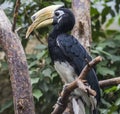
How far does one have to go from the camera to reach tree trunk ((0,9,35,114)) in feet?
6.97

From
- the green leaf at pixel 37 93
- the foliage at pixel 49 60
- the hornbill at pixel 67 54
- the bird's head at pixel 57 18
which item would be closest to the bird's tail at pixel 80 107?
the hornbill at pixel 67 54

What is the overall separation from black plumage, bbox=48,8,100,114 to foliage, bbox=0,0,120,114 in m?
0.24

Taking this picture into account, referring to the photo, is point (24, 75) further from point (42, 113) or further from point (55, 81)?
point (42, 113)

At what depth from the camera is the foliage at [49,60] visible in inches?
106

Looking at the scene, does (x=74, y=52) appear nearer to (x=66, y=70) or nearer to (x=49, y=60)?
(x=66, y=70)

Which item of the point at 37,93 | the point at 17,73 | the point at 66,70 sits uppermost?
the point at 17,73

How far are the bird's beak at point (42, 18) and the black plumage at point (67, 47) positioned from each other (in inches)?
1.1

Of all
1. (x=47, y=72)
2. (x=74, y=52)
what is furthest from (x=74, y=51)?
(x=47, y=72)

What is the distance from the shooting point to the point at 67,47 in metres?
2.38

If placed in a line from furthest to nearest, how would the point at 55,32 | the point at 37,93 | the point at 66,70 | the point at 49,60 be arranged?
the point at 49,60
the point at 37,93
the point at 55,32
the point at 66,70

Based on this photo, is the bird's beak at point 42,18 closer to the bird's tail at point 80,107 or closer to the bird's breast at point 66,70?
the bird's breast at point 66,70

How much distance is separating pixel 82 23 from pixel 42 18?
24 centimetres

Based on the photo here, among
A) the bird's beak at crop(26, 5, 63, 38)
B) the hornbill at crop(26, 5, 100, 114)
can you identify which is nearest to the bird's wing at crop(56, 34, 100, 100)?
the hornbill at crop(26, 5, 100, 114)

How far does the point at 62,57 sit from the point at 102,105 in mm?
516
